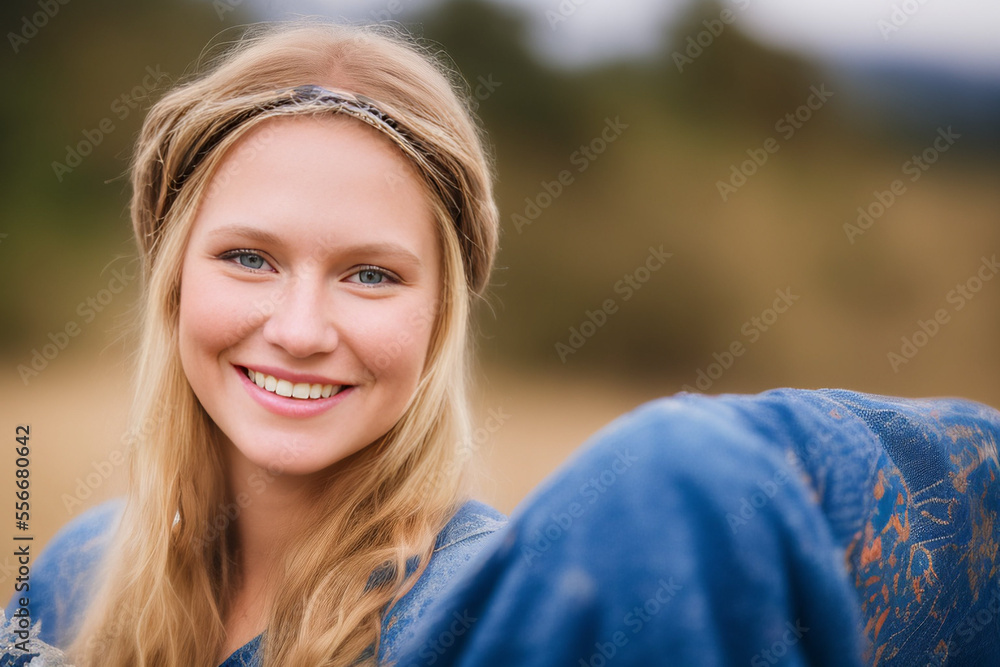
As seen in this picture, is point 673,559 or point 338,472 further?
point 338,472

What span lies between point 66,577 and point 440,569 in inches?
21.8

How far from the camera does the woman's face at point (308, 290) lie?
2.19 feet

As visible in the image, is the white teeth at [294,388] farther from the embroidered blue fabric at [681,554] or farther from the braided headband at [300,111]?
the embroidered blue fabric at [681,554]

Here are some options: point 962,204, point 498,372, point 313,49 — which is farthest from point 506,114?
point 313,49

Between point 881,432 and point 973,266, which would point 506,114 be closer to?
point 973,266

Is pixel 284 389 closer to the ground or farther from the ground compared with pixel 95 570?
farther from the ground

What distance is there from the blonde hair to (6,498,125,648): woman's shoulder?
0.05m

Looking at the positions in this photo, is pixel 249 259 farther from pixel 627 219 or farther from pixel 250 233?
pixel 627 219

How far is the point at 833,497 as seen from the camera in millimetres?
339

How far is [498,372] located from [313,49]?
3.11 meters

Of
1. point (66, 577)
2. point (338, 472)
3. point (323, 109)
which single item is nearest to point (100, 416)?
point (66, 577)

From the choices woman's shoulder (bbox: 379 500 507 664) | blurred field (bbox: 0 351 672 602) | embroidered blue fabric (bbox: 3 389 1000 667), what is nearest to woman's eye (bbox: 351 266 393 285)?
woman's shoulder (bbox: 379 500 507 664)

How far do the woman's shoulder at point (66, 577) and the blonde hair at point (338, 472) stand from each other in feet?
0.17

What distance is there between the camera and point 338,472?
30.7 inches
